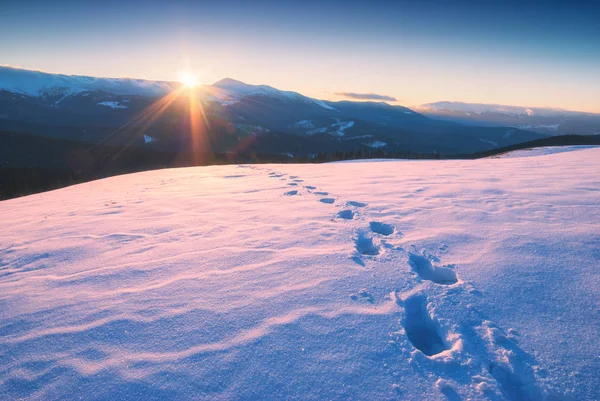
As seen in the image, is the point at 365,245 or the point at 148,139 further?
the point at 148,139

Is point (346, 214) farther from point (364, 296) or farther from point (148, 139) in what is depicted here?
point (148, 139)

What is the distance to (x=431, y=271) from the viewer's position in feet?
11.0

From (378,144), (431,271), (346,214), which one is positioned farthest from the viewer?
(378,144)

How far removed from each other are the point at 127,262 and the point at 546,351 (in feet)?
14.8

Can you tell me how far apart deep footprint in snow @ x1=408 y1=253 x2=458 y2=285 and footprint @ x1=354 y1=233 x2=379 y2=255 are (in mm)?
531

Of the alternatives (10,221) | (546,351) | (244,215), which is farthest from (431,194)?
(10,221)

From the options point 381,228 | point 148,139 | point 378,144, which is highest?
point 378,144

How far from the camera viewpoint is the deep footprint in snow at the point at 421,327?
7.75ft

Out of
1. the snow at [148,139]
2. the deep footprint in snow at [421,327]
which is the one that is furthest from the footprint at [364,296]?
the snow at [148,139]

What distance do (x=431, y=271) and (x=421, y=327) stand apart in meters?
0.95

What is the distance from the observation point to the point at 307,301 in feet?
9.05

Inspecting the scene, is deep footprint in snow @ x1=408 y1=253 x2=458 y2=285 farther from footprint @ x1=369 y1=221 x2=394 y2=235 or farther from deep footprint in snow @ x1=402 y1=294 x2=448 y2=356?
footprint @ x1=369 y1=221 x2=394 y2=235

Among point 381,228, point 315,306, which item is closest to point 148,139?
point 381,228

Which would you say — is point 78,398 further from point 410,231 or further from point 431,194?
point 431,194
